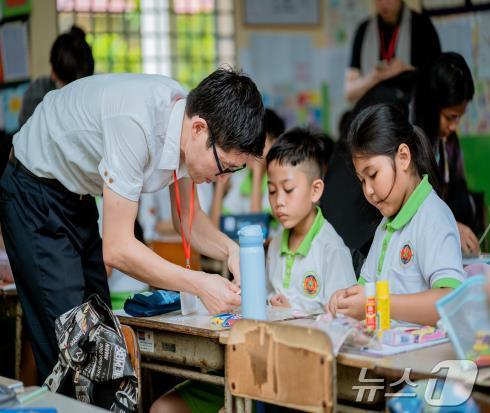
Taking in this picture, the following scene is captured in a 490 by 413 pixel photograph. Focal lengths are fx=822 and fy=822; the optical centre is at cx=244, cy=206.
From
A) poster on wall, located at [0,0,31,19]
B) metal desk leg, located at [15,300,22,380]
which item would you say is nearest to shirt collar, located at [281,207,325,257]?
metal desk leg, located at [15,300,22,380]

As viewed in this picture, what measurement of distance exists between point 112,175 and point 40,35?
13.3 feet

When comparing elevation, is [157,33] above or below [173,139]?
above

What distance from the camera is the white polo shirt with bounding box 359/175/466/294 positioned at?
89.0 inches

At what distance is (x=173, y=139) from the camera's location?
2340 mm

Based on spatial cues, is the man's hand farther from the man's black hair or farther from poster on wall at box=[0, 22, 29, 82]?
poster on wall at box=[0, 22, 29, 82]

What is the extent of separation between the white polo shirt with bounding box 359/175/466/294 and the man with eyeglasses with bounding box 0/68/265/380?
18.6 inches

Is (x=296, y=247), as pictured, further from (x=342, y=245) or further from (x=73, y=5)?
(x=73, y=5)

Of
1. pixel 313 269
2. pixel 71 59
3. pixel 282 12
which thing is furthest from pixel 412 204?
pixel 282 12

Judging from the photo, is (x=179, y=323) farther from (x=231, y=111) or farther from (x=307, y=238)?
(x=307, y=238)

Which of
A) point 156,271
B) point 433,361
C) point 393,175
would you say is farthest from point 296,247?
point 433,361

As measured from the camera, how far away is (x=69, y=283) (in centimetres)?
255

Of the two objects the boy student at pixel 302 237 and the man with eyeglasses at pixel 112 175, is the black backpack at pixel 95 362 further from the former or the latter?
the boy student at pixel 302 237

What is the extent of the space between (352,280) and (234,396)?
83 centimetres

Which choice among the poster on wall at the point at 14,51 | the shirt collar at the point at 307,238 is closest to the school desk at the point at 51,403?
the shirt collar at the point at 307,238
